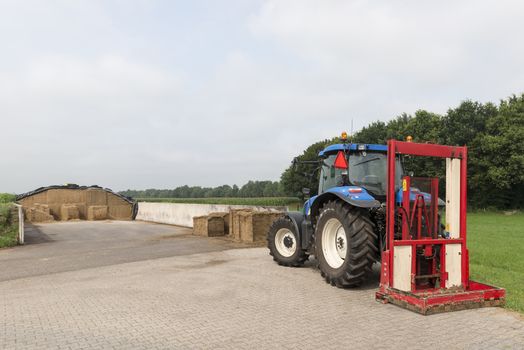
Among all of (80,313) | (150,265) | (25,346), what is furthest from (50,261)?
(25,346)

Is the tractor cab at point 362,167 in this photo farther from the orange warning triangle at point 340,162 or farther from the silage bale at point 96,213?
the silage bale at point 96,213

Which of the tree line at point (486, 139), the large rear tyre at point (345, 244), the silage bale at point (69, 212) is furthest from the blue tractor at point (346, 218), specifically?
the silage bale at point (69, 212)

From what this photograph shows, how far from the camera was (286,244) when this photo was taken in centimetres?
996

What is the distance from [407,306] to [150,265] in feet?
21.2

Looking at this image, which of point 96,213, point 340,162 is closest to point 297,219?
point 340,162

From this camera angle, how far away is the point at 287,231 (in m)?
9.86

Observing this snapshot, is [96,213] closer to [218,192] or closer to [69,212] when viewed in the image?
[69,212]

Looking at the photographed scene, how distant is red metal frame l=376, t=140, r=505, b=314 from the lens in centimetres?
580

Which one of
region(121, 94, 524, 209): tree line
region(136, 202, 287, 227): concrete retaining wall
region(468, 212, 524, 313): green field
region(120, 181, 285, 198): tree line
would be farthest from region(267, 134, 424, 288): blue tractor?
region(120, 181, 285, 198): tree line

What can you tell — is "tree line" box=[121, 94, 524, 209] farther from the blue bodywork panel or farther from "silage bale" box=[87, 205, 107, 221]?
the blue bodywork panel

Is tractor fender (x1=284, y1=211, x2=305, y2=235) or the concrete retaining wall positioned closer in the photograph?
tractor fender (x1=284, y1=211, x2=305, y2=235)

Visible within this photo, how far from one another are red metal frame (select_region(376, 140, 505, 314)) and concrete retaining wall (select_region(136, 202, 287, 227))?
960 centimetres

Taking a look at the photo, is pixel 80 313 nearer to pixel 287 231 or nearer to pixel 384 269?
pixel 384 269

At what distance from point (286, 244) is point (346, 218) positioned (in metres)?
3.11
